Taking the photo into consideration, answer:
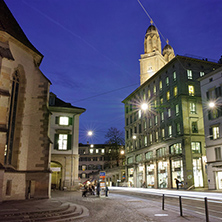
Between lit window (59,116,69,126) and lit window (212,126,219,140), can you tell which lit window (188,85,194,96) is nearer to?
lit window (212,126,219,140)

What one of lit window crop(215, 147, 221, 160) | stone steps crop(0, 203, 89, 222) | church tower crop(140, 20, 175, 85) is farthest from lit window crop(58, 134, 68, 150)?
church tower crop(140, 20, 175, 85)

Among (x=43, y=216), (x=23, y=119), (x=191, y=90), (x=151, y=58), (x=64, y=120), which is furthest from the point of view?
(x=151, y=58)

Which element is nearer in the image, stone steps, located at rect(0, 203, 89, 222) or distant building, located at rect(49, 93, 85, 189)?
stone steps, located at rect(0, 203, 89, 222)

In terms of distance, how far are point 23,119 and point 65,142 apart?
15319mm

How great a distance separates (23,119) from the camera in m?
21.5

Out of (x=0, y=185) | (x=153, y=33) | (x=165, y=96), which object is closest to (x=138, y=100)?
(x=165, y=96)

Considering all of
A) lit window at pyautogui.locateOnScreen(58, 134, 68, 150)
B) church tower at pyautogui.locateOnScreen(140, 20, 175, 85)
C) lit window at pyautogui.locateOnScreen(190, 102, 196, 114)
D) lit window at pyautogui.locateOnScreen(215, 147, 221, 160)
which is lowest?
lit window at pyautogui.locateOnScreen(215, 147, 221, 160)

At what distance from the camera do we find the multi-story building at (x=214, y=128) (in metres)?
36.1

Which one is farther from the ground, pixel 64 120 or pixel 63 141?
pixel 64 120

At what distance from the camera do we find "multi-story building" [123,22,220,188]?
42.8 m

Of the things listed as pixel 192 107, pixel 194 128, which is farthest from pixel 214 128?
pixel 192 107

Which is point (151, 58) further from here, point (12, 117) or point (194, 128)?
point (12, 117)

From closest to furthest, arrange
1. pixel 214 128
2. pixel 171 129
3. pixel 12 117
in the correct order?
pixel 12 117
pixel 214 128
pixel 171 129

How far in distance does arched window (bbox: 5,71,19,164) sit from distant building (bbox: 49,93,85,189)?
14.4 m
